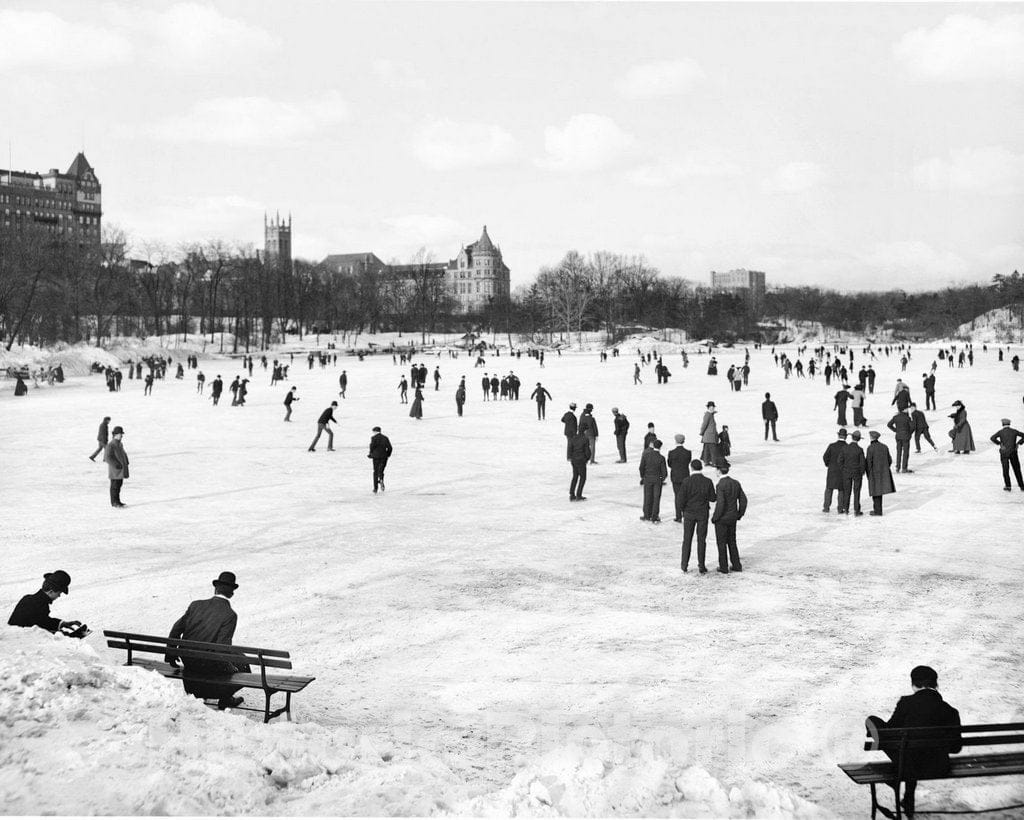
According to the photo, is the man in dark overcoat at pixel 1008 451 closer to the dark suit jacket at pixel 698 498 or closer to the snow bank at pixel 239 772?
the dark suit jacket at pixel 698 498

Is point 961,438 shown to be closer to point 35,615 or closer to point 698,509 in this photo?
point 698,509

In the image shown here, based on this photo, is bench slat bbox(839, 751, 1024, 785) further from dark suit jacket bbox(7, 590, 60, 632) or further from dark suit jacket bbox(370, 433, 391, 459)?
dark suit jacket bbox(370, 433, 391, 459)

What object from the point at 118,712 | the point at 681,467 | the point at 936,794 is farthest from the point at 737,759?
the point at 681,467

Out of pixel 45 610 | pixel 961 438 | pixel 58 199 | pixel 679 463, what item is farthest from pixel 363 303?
pixel 45 610

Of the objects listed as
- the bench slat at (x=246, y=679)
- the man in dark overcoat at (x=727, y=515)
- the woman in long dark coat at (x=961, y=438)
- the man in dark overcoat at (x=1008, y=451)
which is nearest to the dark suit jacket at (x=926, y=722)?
the bench slat at (x=246, y=679)

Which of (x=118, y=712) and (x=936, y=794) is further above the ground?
(x=118, y=712)

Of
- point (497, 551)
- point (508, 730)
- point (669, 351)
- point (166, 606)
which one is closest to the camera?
point (508, 730)

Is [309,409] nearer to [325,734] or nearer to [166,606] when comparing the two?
[166,606]
